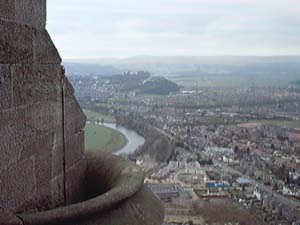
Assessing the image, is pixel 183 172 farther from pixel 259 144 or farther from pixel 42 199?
pixel 42 199

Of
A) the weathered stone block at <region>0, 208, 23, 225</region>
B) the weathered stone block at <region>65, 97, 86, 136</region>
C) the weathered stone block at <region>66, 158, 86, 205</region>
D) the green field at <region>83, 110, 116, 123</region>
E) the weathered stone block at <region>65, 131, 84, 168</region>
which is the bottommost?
the green field at <region>83, 110, 116, 123</region>

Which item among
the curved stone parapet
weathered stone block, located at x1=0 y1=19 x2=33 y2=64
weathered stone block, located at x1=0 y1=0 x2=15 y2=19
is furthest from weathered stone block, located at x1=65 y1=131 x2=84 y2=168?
weathered stone block, located at x1=0 y1=0 x2=15 y2=19

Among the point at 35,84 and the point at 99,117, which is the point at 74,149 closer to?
the point at 35,84

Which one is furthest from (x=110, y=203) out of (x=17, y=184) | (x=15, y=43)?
(x=15, y=43)

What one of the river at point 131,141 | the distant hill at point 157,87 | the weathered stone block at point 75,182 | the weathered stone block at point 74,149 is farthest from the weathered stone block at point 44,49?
the distant hill at point 157,87

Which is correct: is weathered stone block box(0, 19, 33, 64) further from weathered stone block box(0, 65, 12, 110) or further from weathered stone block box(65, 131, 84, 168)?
weathered stone block box(65, 131, 84, 168)

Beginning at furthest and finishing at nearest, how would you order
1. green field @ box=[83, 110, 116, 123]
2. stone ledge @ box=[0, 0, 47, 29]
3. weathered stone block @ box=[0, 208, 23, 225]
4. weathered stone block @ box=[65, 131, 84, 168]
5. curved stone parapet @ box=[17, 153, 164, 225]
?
green field @ box=[83, 110, 116, 123], weathered stone block @ box=[65, 131, 84, 168], stone ledge @ box=[0, 0, 47, 29], curved stone parapet @ box=[17, 153, 164, 225], weathered stone block @ box=[0, 208, 23, 225]
